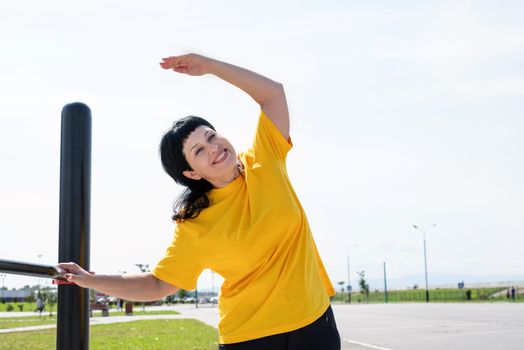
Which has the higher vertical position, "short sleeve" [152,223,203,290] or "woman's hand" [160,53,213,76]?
"woman's hand" [160,53,213,76]

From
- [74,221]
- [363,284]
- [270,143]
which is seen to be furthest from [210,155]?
[363,284]

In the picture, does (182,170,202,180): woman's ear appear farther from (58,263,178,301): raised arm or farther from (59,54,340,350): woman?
(58,263,178,301): raised arm

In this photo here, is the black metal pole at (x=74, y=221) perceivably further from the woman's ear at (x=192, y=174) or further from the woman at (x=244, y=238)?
the woman's ear at (x=192, y=174)

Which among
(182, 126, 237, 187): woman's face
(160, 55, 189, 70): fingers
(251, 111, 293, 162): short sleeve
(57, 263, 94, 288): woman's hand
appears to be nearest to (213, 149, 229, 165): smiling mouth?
(182, 126, 237, 187): woman's face

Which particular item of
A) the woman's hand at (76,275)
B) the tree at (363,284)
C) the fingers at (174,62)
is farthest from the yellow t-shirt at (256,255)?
the tree at (363,284)

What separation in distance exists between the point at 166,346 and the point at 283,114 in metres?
8.02

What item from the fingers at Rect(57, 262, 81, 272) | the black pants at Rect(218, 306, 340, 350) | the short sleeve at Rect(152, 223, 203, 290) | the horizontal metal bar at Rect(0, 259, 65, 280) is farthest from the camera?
the short sleeve at Rect(152, 223, 203, 290)

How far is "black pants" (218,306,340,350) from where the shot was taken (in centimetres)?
187

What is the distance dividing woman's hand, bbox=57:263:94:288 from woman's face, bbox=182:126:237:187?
528 millimetres

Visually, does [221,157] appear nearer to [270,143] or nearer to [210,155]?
[210,155]

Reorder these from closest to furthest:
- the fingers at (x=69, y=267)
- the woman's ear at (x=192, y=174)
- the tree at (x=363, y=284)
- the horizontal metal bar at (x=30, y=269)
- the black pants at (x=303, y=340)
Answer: the horizontal metal bar at (x=30, y=269) < the fingers at (x=69, y=267) < the black pants at (x=303, y=340) < the woman's ear at (x=192, y=174) < the tree at (x=363, y=284)

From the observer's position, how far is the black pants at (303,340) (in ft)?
6.12

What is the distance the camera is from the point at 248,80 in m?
2.12

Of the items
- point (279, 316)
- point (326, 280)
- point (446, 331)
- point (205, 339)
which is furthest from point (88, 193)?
point (446, 331)
